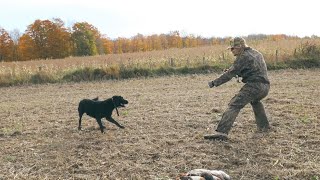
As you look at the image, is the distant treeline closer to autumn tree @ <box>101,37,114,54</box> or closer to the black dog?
autumn tree @ <box>101,37,114,54</box>

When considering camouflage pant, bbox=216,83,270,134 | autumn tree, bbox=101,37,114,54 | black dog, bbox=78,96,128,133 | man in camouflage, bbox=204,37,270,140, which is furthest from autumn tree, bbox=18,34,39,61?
camouflage pant, bbox=216,83,270,134

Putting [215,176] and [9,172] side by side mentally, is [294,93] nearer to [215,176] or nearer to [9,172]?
[215,176]

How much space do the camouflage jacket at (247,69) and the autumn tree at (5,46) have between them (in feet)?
182

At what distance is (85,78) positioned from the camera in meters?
21.5

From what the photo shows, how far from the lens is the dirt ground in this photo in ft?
19.1

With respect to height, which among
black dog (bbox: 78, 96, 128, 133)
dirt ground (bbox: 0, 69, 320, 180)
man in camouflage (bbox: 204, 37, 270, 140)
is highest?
man in camouflage (bbox: 204, 37, 270, 140)

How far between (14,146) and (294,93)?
29.1 feet

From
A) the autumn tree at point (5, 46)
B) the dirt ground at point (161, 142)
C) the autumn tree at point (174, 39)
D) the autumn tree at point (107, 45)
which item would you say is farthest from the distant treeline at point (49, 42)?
the dirt ground at point (161, 142)

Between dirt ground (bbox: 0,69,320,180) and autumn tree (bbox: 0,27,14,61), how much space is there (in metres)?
48.8

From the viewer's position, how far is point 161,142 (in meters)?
7.26

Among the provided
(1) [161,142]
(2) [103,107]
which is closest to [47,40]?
(2) [103,107]

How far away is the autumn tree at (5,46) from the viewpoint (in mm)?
57438

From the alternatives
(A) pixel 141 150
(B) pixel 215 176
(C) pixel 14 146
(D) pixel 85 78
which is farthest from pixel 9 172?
(D) pixel 85 78

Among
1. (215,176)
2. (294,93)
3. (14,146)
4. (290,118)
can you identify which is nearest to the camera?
(215,176)
